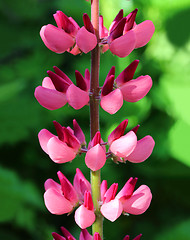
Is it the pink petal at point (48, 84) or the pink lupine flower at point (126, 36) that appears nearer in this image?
the pink lupine flower at point (126, 36)

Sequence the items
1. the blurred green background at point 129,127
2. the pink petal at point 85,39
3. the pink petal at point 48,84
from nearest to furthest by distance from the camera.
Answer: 1. the pink petal at point 85,39
2. the pink petal at point 48,84
3. the blurred green background at point 129,127

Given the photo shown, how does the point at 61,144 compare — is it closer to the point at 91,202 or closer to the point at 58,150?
the point at 58,150

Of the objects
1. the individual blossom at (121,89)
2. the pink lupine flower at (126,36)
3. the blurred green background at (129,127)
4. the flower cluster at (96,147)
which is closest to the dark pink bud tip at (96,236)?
the flower cluster at (96,147)

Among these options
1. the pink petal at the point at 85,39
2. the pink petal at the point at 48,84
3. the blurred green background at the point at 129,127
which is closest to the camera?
the pink petal at the point at 85,39

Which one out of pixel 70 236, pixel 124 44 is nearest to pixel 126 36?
pixel 124 44

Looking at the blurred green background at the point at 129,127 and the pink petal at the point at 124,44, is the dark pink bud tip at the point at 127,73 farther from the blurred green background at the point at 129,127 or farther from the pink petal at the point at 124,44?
the blurred green background at the point at 129,127
